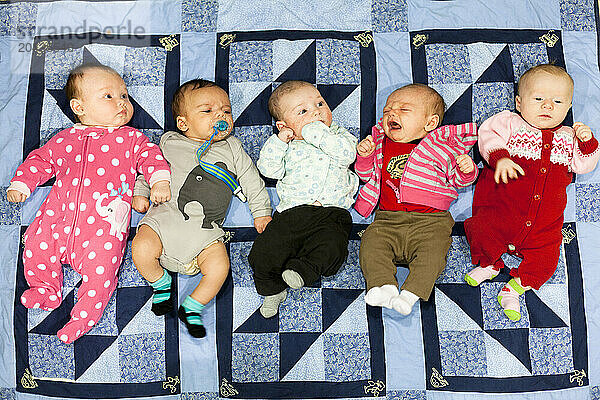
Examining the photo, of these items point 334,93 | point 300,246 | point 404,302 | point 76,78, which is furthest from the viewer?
point 334,93

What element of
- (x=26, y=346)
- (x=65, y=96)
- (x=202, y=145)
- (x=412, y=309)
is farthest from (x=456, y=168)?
(x=26, y=346)

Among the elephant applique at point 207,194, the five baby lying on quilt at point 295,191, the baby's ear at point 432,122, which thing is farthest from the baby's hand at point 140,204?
the baby's ear at point 432,122

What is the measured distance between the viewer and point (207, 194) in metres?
1.81

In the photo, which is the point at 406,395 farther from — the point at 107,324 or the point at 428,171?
the point at 107,324

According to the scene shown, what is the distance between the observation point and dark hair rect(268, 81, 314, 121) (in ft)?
6.12

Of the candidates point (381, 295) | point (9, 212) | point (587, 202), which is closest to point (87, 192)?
point (9, 212)

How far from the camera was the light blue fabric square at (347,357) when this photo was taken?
1763 millimetres

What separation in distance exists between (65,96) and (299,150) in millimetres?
883

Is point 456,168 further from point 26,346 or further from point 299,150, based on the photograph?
point 26,346

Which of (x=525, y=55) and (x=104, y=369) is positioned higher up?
(x=525, y=55)

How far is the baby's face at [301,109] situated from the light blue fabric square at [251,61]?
0.19m

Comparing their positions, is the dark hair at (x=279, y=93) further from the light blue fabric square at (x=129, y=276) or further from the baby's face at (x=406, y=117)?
the light blue fabric square at (x=129, y=276)

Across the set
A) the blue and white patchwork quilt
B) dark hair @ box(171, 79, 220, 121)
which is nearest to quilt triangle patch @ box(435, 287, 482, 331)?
the blue and white patchwork quilt

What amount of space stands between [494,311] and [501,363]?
163mm
